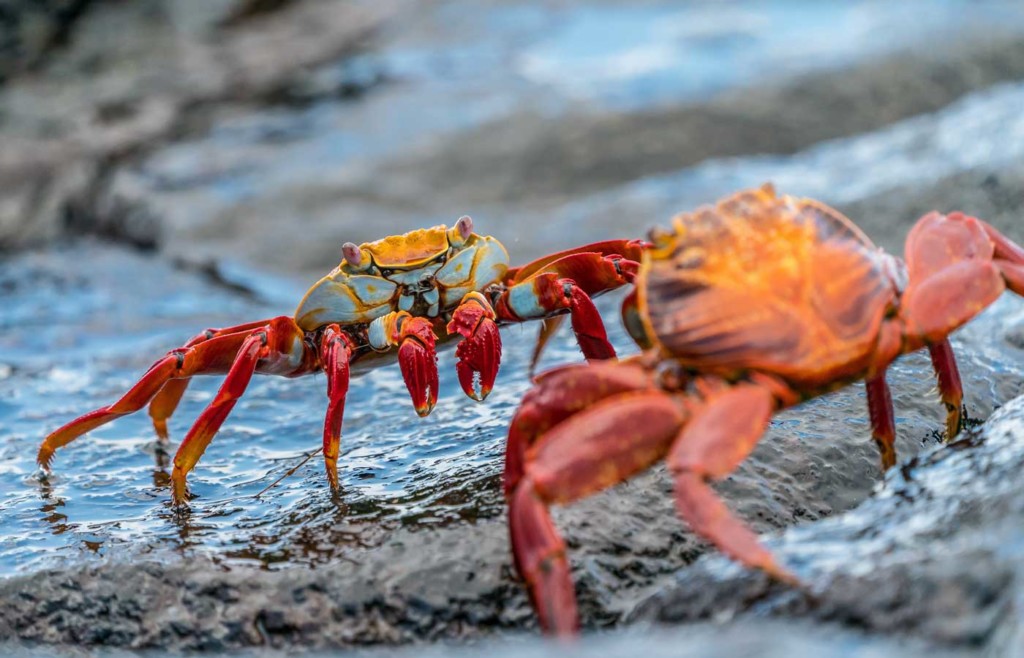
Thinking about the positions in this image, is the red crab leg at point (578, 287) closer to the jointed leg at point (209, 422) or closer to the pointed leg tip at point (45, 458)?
the jointed leg at point (209, 422)

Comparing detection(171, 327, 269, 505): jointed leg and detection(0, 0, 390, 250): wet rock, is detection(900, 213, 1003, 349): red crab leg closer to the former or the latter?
detection(171, 327, 269, 505): jointed leg

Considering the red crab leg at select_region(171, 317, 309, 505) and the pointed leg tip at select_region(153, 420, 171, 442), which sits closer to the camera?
the red crab leg at select_region(171, 317, 309, 505)

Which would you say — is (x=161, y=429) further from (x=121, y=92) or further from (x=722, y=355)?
(x=121, y=92)

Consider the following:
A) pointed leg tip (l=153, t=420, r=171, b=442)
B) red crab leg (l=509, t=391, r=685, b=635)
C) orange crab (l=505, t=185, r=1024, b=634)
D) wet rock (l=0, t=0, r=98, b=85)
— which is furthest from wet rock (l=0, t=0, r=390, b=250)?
red crab leg (l=509, t=391, r=685, b=635)

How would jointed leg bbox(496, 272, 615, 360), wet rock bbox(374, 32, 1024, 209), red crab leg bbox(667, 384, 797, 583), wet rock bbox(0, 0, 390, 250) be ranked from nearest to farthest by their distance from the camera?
1. red crab leg bbox(667, 384, 797, 583)
2. jointed leg bbox(496, 272, 615, 360)
3. wet rock bbox(374, 32, 1024, 209)
4. wet rock bbox(0, 0, 390, 250)

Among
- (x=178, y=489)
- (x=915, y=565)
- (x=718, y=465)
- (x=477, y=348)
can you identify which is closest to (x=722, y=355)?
(x=718, y=465)

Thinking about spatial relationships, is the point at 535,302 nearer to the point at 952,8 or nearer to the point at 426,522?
the point at 426,522

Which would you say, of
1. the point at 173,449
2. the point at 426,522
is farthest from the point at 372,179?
the point at 426,522

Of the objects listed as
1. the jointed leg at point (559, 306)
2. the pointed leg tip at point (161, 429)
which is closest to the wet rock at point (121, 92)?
the pointed leg tip at point (161, 429)
